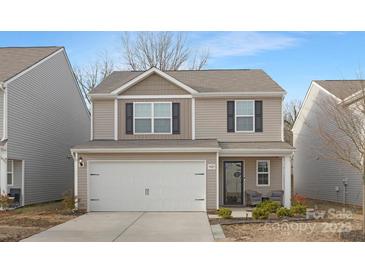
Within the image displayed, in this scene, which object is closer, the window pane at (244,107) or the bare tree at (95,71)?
the window pane at (244,107)

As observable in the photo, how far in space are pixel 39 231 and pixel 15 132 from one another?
7.80m

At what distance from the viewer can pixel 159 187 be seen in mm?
19625

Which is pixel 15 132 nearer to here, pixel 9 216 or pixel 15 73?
pixel 15 73

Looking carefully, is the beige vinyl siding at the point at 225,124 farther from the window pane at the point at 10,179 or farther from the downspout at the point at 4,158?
the window pane at the point at 10,179

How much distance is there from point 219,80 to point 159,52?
1363 centimetres

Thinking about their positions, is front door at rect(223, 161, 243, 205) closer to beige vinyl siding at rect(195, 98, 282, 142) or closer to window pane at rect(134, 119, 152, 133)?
beige vinyl siding at rect(195, 98, 282, 142)

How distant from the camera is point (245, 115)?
21.3m

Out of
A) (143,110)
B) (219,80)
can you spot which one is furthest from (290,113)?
(143,110)

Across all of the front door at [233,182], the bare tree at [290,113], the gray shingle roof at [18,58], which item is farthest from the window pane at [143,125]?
the bare tree at [290,113]

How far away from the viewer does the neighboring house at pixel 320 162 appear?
21.2 metres

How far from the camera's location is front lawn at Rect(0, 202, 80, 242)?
13634 millimetres
